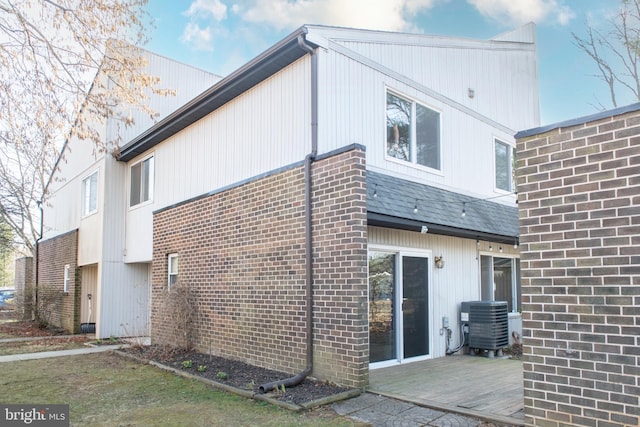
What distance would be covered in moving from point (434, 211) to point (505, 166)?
4.31m

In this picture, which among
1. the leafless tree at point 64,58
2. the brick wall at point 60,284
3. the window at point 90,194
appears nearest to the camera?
the leafless tree at point 64,58

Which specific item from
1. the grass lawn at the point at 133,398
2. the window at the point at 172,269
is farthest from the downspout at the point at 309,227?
the window at the point at 172,269

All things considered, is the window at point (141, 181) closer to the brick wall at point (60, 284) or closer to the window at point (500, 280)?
the brick wall at point (60, 284)

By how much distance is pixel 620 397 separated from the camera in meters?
3.85

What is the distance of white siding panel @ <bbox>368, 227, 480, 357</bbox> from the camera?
8719mm

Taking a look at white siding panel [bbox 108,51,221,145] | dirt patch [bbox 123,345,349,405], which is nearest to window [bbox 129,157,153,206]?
white siding panel [bbox 108,51,221,145]

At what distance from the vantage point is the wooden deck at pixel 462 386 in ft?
17.5

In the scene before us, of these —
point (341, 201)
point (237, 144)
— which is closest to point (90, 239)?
point (237, 144)

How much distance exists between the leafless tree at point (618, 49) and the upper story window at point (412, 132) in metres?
7.54

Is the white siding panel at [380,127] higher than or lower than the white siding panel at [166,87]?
lower

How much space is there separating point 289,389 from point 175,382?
2209mm

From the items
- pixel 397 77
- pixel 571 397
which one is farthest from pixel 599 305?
pixel 397 77

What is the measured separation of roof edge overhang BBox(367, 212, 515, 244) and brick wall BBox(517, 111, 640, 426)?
9.15 ft

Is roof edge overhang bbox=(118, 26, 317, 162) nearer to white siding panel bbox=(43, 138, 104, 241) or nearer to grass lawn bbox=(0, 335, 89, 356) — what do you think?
white siding panel bbox=(43, 138, 104, 241)
